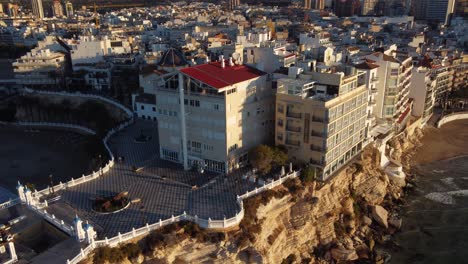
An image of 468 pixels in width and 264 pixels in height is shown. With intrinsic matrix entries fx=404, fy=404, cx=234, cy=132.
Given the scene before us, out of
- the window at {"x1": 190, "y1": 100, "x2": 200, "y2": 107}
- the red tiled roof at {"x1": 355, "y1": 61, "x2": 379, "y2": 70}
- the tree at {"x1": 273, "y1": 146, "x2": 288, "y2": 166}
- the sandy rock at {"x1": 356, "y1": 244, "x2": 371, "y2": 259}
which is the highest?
the red tiled roof at {"x1": 355, "y1": 61, "x2": 379, "y2": 70}

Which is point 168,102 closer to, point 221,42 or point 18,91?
point 221,42

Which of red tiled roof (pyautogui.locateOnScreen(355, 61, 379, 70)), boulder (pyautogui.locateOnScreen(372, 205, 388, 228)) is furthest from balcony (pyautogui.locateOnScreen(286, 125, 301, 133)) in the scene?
red tiled roof (pyautogui.locateOnScreen(355, 61, 379, 70))

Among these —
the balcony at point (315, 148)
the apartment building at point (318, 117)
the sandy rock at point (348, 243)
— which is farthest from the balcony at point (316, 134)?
the sandy rock at point (348, 243)

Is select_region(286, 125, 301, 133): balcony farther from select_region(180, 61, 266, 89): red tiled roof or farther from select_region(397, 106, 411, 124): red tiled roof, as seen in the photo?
select_region(397, 106, 411, 124): red tiled roof

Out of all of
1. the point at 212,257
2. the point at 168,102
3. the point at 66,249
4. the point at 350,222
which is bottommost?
the point at 350,222

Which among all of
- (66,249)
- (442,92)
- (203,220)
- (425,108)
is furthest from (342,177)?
(442,92)
